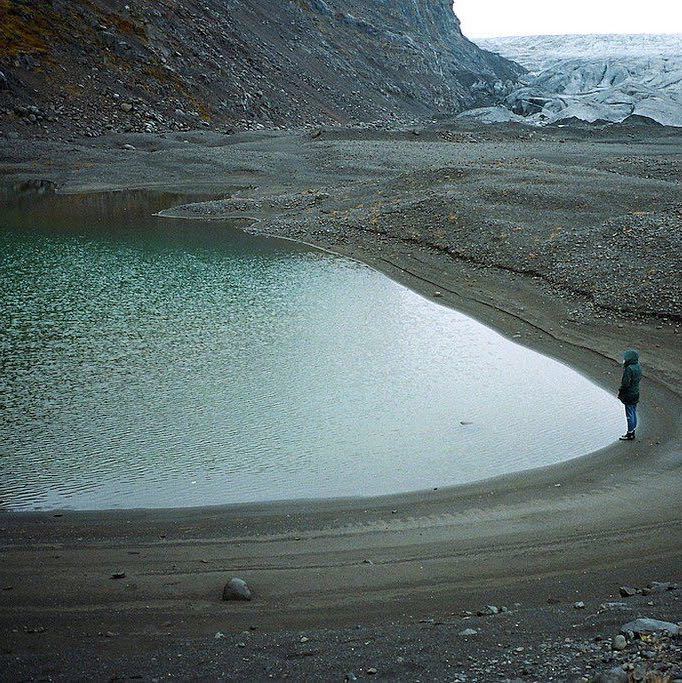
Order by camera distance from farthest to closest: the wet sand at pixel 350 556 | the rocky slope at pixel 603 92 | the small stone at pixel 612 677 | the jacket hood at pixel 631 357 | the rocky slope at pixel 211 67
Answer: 1. the rocky slope at pixel 603 92
2. the rocky slope at pixel 211 67
3. the jacket hood at pixel 631 357
4. the wet sand at pixel 350 556
5. the small stone at pixel 612 677

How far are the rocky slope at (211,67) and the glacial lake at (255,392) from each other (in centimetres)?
4250

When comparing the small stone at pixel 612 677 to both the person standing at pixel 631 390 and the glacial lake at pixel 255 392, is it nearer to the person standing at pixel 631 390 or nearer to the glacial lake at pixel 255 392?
the glacial lake at pixel 255 392

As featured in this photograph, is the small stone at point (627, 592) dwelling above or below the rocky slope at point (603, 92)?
below

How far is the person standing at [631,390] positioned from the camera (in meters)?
15.4

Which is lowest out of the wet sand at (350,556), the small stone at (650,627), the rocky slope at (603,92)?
the wet sand at (350,556)

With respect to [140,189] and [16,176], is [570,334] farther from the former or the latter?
[16,176]

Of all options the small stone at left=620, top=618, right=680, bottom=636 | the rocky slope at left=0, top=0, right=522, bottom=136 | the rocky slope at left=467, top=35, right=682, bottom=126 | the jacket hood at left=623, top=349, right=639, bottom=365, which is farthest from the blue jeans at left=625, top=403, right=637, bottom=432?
the rocky slope at left=467, top=35, right=682, bottom=126

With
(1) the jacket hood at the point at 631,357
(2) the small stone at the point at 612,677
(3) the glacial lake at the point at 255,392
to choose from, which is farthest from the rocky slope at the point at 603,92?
(2) the small stone at the point at 612,677

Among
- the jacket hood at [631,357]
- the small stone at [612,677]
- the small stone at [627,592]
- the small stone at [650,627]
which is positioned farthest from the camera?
the jacket hood at [631,357]

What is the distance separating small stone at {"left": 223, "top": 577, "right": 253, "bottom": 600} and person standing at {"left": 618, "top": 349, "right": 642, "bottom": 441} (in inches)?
344

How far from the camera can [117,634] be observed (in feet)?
28.2

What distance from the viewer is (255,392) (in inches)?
695

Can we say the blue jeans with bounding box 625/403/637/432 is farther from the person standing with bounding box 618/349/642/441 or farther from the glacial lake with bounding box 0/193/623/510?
the glacial lake with bounding box 0/193/623/510

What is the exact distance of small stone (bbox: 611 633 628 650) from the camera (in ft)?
24.6
